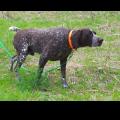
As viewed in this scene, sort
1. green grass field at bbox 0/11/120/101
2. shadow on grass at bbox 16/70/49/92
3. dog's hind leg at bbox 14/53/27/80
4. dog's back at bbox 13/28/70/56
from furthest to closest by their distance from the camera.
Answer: dog's hind leg at bbox 14/53/27/80
dog's back at bbox 13/28/70/56
shadow on grass at bbox 16/70/49/92
green grass field at bbox 0/11/120/101

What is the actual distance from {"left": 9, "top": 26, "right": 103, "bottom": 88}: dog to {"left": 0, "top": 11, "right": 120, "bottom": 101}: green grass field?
0.31 meters

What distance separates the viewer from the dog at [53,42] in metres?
10.5

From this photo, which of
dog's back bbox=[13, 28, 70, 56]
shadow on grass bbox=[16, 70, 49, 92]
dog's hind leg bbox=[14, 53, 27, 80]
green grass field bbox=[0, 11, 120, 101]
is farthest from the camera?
dog's hind leg bbox=[14, 53, 27, 80]

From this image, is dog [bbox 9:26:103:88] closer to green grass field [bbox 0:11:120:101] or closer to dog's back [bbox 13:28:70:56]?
dog's back [bbox 13:28:70:56]

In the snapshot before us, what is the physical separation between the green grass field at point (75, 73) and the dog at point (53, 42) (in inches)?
12.3

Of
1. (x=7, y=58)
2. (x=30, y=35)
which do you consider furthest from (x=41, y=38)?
(x=7, y=58)

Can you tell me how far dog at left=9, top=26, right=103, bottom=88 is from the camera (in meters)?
10.5

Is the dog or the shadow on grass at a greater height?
the dog

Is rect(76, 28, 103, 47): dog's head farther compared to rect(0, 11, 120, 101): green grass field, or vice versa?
rect(76, 28, 103, 47): dog's head

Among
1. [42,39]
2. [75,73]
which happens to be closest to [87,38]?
[42,39]

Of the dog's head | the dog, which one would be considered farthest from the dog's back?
the dog's head

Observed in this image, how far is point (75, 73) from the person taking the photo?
1191cm

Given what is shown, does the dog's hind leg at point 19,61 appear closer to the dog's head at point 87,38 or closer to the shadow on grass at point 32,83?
the shadow on grass at point 32,83
